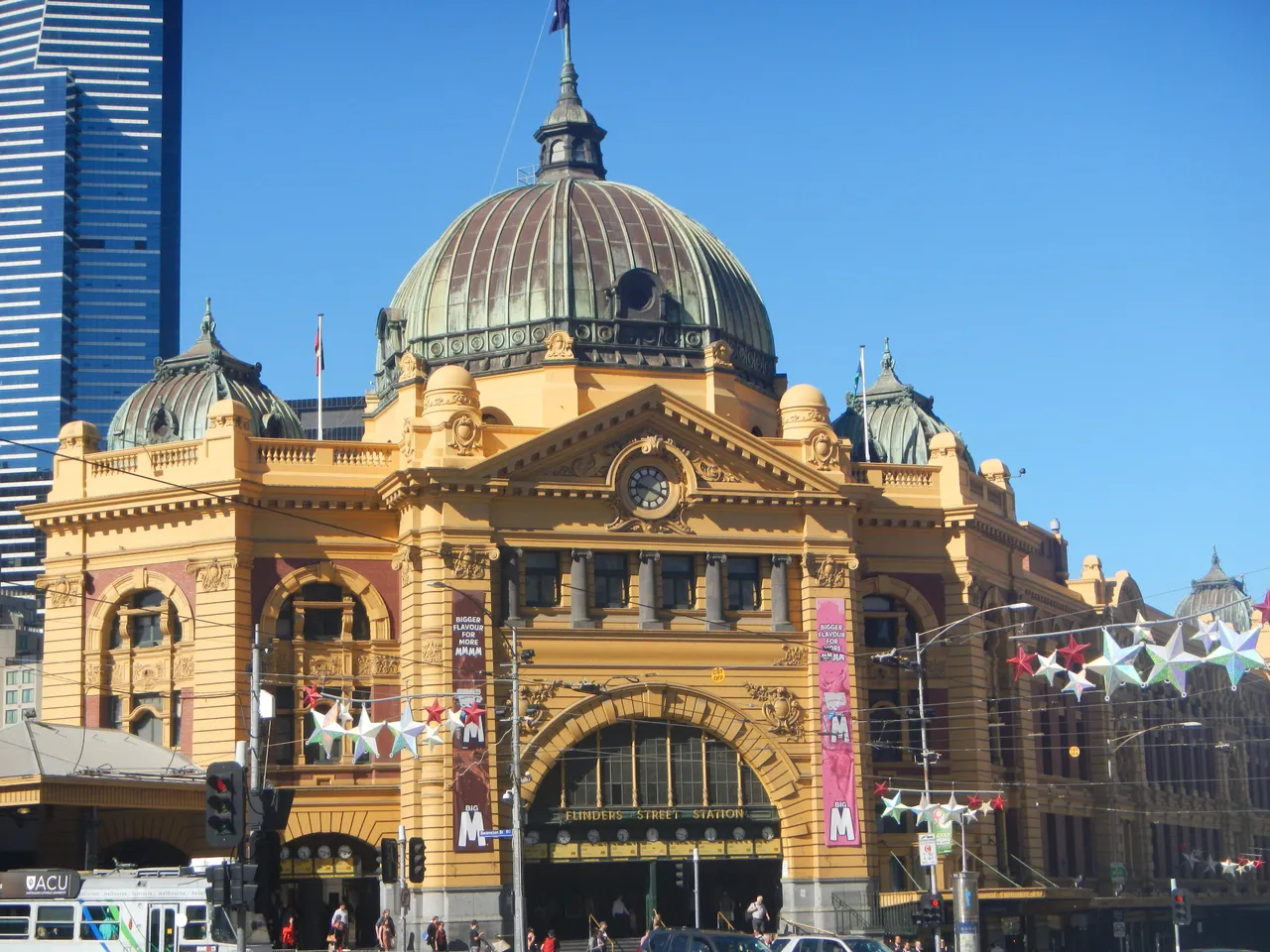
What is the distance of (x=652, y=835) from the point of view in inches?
2810

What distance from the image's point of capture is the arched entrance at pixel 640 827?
70.4m

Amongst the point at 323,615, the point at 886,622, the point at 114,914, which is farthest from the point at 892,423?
the point at 114,914

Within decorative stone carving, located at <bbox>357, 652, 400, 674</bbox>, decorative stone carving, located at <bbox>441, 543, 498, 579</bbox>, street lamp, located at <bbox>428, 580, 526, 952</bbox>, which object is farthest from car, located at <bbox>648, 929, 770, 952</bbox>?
decorative stone carving, located at <bbox>357, 652, 400, 674</bbox>

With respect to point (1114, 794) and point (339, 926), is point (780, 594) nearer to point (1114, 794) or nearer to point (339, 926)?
point (339, 926)

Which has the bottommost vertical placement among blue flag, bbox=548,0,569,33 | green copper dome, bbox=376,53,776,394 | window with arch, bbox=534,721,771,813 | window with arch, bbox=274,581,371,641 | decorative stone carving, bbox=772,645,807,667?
window with arch, bbox=534,721,771,813

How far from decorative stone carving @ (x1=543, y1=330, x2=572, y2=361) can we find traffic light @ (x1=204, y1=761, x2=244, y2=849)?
41280mm

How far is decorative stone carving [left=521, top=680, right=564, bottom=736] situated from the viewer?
69.6 m

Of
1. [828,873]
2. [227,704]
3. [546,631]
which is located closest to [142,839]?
[227,704]

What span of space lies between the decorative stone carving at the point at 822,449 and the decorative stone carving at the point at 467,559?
12284mm

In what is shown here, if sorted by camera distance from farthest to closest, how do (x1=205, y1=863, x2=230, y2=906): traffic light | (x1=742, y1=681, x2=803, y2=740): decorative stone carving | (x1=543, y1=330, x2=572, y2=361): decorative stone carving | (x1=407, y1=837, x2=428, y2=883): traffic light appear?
(x1=543, y1=330, x2=572, y2=361): decorative stone carving, (x1=742, y1=681, x2=803, y2=740): decorative stone carving, (x1=407, y1=837, x2=428, y2=883): traffic light, (x1=205, y1=863, x2=230, y2=906): traffic light

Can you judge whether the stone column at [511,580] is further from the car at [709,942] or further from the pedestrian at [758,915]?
the car at [709,942]

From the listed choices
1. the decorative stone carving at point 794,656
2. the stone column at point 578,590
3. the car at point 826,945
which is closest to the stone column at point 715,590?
the decorative stone carving at point 794,656

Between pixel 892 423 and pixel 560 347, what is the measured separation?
61.9 feet

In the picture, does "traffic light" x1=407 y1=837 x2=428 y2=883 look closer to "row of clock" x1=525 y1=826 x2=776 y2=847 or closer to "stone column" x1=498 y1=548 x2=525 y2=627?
"row of clock" x1=525 y1=826 x2=776 y2=847
